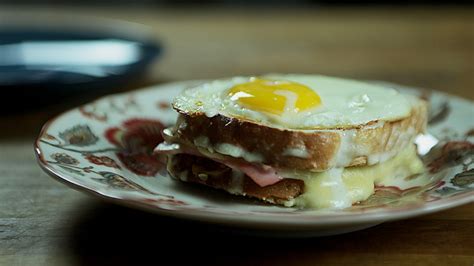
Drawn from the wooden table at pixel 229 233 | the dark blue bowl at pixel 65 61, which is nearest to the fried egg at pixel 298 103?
the wooden table at pixel 229 233

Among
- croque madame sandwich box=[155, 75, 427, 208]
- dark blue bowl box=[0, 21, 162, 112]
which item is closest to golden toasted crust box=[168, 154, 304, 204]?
croque madame sandwich box=[155, 75, 427, 208]

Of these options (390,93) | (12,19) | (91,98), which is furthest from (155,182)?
(12,19)

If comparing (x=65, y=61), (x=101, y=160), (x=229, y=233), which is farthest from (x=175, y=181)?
(x=65, y=61)

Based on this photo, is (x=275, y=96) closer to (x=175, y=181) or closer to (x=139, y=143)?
(x=175, y=181)

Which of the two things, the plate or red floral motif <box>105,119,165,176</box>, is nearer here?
the plate

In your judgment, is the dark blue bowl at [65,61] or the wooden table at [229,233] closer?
the wooden table at [229,233]

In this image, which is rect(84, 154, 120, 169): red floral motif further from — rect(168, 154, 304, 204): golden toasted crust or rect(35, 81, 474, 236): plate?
rect(168, 154, 304, 204): golden toasted crust

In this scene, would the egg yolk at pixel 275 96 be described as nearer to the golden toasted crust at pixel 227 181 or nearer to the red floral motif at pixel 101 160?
the golden toasted crust at pixel 227 181
